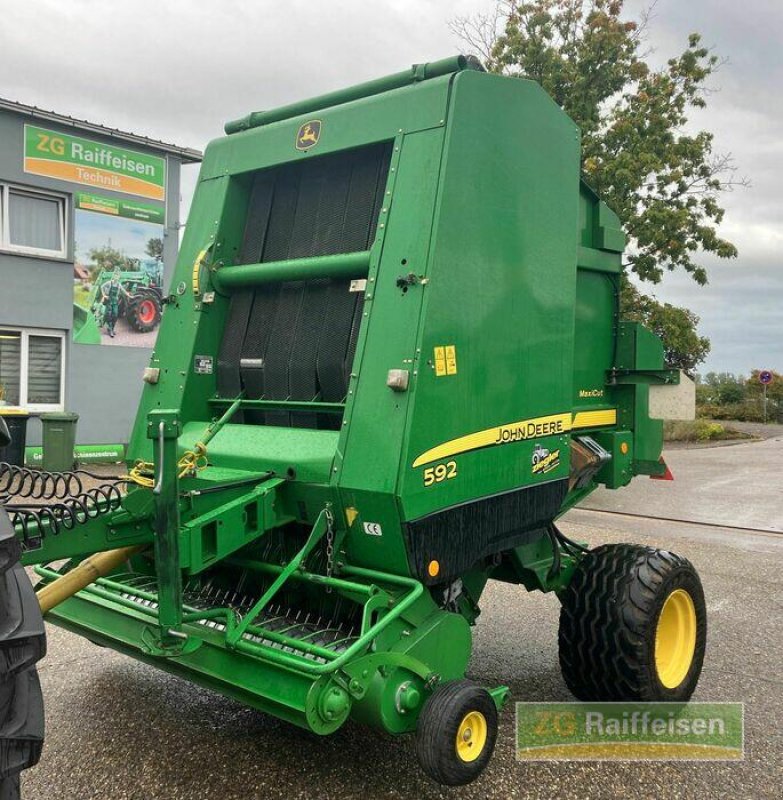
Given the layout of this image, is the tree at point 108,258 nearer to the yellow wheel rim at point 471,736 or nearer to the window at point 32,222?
the window at point 32,222

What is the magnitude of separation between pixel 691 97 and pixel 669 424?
30.0 ft

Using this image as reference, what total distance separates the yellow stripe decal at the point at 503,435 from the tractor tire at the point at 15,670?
4.58 feet

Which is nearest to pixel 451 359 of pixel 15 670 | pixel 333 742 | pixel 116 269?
pixel 333 742

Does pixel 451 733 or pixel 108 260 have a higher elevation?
pixel 108 260

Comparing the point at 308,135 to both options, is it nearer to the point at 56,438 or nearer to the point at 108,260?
the point at 56,438

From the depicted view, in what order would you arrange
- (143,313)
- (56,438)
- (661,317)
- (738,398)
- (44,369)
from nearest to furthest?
(56,438)
(44,369)
(143,313)
(661,317)
(738,398)

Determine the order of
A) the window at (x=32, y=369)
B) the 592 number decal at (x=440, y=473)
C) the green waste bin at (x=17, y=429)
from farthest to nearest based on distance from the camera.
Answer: the window at (x=32, y=369), the green waste bin at (x=17, y=429), the 592 number decal at (x=440, y=473)

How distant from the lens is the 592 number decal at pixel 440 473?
296 cm

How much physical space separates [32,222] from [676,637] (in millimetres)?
11168

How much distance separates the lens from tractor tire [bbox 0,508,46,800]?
6.17ft

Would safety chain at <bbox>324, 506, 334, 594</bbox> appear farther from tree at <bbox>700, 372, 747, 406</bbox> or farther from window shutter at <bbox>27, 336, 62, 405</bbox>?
tree at <bbox>700, 372, 747, 406</bbox>

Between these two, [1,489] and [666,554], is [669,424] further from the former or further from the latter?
[1,489]

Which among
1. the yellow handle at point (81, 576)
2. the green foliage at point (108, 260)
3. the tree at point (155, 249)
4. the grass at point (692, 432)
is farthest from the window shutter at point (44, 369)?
the grass at point (692, 432)

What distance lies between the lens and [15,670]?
188 centimetres
